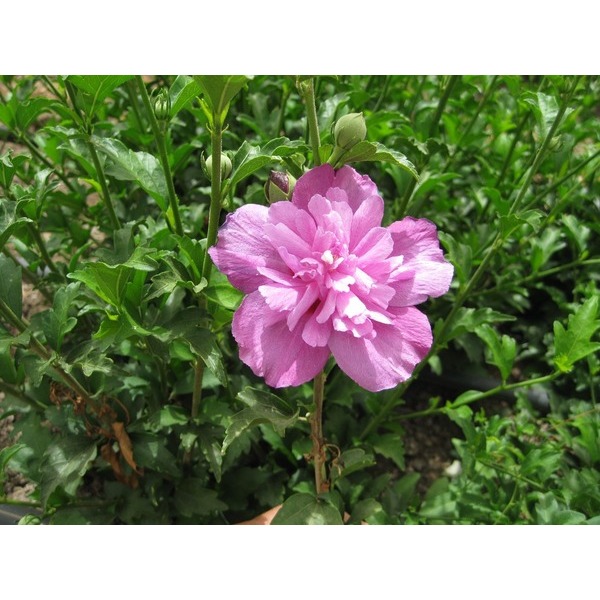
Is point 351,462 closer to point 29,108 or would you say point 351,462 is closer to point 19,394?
point 19,394

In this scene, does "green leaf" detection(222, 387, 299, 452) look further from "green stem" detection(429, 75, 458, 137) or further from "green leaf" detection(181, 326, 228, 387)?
"green stem" detection(429, 75, 458, 137)

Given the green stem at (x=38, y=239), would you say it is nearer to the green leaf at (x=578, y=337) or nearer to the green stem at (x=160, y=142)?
the green stem at (x=160, y=142)

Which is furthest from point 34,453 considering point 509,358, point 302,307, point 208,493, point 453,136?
point 453,136

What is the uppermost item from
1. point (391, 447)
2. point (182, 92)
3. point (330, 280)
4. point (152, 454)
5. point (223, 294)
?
point (182, 92)

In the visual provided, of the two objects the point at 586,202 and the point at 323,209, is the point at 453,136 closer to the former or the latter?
the point at 586,202

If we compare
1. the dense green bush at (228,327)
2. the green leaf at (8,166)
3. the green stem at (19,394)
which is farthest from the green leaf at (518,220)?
the green stem at (19,394)

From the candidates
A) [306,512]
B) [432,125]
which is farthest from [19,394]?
[432,125]

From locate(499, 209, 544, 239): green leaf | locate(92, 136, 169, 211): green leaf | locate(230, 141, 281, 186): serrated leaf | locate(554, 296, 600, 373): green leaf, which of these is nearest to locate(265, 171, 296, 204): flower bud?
locate(230, 141, 281, 186): serrated leaf
